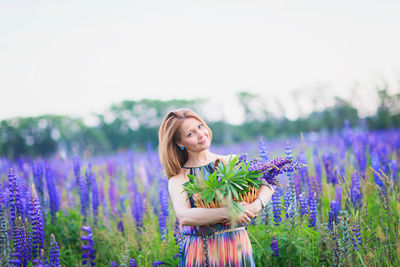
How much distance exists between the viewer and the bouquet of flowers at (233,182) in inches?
80.7

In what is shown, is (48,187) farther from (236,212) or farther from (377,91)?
(377,91)

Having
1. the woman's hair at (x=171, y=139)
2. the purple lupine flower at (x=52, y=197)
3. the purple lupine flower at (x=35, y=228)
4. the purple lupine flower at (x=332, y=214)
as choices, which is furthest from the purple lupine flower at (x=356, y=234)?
the purple lupine flower at (x=52, y=197)

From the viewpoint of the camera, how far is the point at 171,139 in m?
2.66

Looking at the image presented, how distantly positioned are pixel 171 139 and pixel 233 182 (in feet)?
2.58

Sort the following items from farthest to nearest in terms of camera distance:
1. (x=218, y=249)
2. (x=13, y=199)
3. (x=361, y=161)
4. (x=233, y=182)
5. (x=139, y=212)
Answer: (x=361, y=161) < (x=139, y=212) < (x=13, y=199) < (x=218, y=249) < (x=233, y=182)

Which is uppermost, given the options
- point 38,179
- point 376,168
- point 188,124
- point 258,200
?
point 188,124

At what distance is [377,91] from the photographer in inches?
573

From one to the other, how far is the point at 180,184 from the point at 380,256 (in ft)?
6.67

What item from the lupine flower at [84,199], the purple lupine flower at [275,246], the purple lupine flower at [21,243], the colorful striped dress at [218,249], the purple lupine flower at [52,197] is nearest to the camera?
the colorful striped dress at [218,249]

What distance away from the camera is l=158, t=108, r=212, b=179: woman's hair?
8.64 feet

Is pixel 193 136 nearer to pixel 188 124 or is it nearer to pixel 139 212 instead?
pixel 188 124

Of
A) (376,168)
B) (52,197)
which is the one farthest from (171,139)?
(376,168)

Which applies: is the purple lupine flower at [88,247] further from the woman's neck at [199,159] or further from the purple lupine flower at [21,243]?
the woman's neck at [199,159]

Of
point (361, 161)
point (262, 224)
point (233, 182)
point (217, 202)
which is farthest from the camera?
point (361, 161)
